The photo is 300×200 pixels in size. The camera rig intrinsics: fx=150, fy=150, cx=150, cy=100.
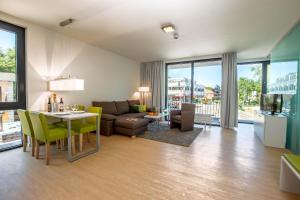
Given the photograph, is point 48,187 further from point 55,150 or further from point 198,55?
point 198,55

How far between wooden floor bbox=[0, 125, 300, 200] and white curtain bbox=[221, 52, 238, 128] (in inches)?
76.3

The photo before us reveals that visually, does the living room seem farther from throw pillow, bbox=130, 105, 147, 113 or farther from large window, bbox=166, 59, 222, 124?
throw pillow, bbox=130, 105, 147, 113

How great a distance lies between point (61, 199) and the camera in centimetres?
161

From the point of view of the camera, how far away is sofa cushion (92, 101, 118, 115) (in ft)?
14.9

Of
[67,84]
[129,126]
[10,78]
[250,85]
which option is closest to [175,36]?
[129,126]

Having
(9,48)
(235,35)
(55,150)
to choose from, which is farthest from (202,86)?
(9,48)

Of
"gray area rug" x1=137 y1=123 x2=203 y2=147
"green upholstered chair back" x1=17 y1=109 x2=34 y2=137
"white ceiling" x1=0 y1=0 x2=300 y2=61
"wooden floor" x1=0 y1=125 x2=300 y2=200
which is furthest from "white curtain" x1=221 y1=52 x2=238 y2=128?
"green upholstered chair back" x1=17 y1=109 x2=34 y2=137

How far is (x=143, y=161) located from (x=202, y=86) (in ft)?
13.8

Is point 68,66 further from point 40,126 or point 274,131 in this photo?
point 274,131

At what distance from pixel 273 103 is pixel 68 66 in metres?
5.11

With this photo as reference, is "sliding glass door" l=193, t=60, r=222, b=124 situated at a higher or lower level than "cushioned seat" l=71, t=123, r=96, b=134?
higher

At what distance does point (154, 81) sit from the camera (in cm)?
651

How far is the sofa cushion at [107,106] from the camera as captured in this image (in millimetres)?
4551

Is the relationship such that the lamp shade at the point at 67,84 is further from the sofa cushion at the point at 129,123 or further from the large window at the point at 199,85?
the large window at the point at 199,85
